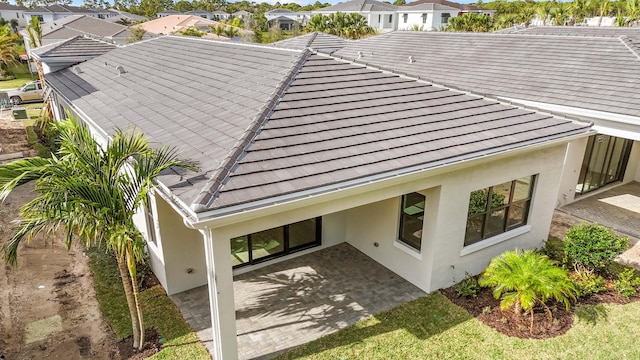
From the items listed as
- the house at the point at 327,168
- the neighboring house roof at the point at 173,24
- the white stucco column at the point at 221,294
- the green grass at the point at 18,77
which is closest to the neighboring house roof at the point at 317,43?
the house at the point at 327,168

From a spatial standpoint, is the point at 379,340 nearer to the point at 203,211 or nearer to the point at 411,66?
the point at 203,211

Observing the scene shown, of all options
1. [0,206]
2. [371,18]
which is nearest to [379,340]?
[0,206]

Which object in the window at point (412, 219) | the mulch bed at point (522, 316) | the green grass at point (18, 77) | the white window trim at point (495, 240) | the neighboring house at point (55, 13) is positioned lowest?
the green grass at point (18, 77)

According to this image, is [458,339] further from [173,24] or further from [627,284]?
[173,24]

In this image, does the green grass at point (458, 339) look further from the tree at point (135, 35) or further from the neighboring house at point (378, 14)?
the neighboring house at point (378, 14)

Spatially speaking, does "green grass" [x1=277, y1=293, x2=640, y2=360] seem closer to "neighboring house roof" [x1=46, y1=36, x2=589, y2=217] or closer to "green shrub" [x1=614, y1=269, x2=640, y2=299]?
"green shrub" [x1=614, y1=269, x2=640, y2=299]

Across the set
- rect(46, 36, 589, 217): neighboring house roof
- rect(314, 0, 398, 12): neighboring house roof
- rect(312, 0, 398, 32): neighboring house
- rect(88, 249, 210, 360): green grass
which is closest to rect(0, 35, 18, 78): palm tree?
rect(46, 36, 589, 217): neighboring house roof

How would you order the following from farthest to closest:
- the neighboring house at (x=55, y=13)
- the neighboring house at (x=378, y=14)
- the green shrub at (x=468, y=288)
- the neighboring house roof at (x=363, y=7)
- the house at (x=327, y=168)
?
1. the neighboring house at (x=55, y=13)
2. the neighboring house roof at (x=363, y=7)
3. the neighboring house at (x=378, y=14)
4. the green shrub at (x=468, y=288)
5. the house at (x=327, y=168)
